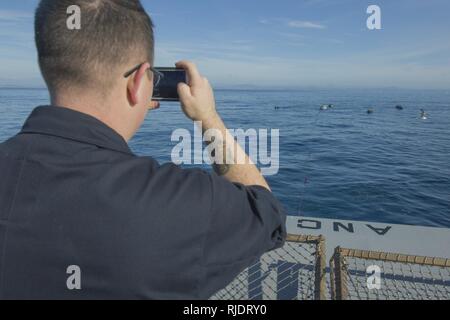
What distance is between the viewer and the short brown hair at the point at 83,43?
1.20 metres

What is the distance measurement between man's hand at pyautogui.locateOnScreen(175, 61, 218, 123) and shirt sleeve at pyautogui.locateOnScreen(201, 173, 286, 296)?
42cm

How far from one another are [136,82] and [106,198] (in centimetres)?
49

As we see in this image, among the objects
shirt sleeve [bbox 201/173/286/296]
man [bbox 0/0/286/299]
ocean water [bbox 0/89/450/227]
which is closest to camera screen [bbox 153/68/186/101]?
man [bbox 0/0/286/299]

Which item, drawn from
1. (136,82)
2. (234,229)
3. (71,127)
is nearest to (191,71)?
(136,82)

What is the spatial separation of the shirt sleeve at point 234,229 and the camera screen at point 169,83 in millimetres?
562

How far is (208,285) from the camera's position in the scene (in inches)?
47.3

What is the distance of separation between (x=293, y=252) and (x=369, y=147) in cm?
1497

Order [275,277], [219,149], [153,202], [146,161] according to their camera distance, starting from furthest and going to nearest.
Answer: [275,277], [219,149], [146,161], [153,202]

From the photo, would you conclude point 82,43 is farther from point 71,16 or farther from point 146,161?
point 146,161

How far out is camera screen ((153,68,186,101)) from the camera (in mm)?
1573

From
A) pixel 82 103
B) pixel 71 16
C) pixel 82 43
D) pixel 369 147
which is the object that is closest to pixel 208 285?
pixel 82 103

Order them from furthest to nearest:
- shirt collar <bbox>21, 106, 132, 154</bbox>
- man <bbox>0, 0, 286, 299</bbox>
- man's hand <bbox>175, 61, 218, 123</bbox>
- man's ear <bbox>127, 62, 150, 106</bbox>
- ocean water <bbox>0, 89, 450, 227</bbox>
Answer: ocean water <bbox>0, 89, 450, 227</bbox> < man's hand <bbox>175, 61, 218, 123</bbox> < man's ear <bbox>127, 62, 150, 106</bbox> < shirt collar <bbox>21, 106, 132, 154</bbox> < man <bbox>0, 0, 286, 299</bbox>

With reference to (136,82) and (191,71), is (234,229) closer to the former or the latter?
(136,82)

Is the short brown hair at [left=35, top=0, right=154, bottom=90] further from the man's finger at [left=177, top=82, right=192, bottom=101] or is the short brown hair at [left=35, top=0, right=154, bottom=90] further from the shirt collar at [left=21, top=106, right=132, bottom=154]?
the man's finger at [left=177, top=82, right=192, bottom=101]
